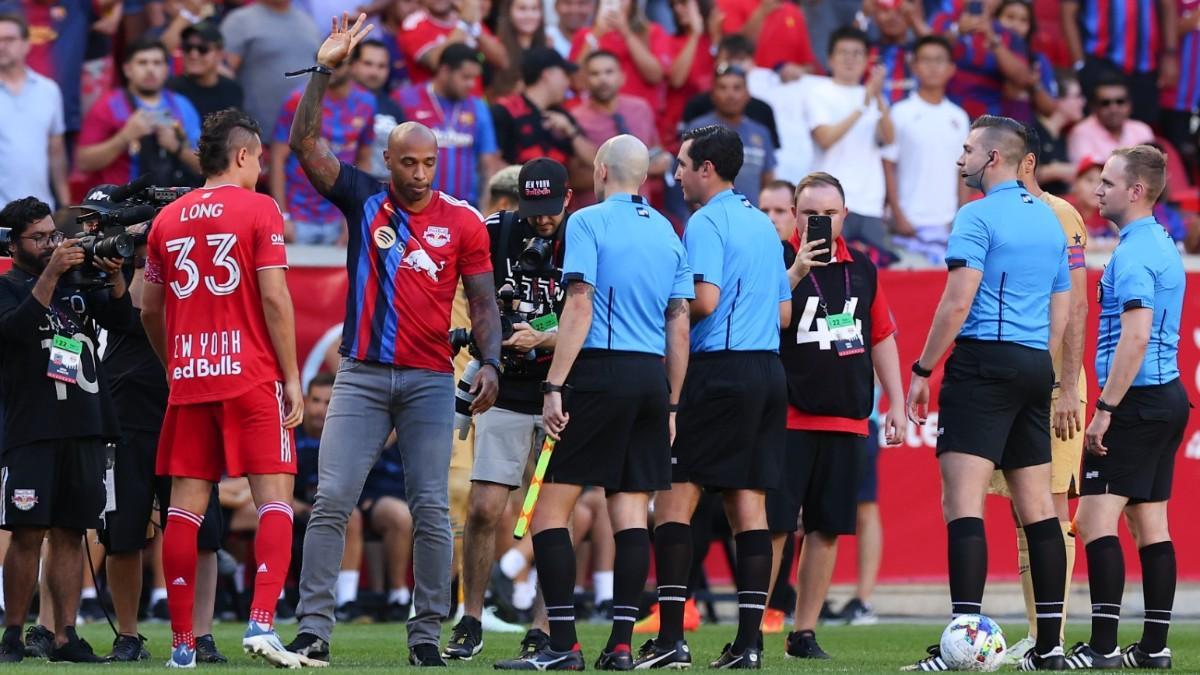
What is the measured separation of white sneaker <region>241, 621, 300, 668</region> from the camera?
7.54 metres

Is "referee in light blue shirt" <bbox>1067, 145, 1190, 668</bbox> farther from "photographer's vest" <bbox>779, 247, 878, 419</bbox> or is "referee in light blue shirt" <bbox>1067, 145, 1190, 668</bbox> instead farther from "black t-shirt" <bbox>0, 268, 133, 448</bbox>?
"black t-shirt" <bbox>0, 268, 133, 448</bbox>

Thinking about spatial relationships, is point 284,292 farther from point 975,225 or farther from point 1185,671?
point 1185,671

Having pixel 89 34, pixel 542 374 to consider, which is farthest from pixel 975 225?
pixel 89 34

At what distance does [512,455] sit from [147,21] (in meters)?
7.42

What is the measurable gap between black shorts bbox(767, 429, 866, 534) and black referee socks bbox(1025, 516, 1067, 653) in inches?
56.9

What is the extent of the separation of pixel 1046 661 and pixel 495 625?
13.9ft

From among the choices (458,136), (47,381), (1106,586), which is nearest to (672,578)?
(1106,586)

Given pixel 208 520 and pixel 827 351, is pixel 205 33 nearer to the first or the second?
pixel 208 520

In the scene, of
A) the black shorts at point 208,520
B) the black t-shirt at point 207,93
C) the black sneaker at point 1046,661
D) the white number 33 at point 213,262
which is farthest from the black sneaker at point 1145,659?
the black t-shirt at point 207,93

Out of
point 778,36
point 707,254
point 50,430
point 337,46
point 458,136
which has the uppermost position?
point 778,36

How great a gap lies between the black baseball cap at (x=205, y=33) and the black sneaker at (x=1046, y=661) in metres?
8.19

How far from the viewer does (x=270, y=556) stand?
7.74 metres

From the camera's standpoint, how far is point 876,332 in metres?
9.89

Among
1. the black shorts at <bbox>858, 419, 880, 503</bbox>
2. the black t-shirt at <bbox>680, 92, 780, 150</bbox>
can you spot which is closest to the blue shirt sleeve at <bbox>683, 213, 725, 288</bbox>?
the black shorts at <bbox>858, 419, 880, 503</bbox>
